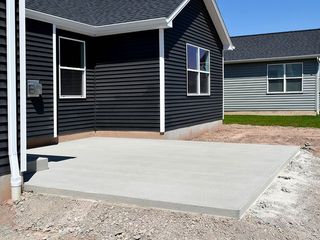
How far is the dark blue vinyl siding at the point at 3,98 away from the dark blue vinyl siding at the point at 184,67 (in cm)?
580

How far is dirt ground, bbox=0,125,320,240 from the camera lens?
3.91m

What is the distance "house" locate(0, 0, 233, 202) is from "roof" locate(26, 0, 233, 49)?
0.03 meters

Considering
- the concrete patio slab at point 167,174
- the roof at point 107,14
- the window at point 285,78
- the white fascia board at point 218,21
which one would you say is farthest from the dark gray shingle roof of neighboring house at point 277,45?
the concrete patio slab at point 167,174

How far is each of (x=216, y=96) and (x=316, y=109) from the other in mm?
8443

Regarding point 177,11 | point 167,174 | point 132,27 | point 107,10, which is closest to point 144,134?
point 132,27

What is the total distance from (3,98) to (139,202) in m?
2.22

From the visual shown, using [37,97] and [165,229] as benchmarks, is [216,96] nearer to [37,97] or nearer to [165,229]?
[37,97]

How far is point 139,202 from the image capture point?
14.9ft

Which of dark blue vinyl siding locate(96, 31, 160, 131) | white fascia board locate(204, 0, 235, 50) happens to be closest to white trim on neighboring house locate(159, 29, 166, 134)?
dark blue vinyl siding locate(96, 31, 160, 131)

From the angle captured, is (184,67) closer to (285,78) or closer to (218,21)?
(218,21)

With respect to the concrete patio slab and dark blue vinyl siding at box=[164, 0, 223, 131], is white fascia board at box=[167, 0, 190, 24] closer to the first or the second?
dark blue vinyl siding at box=[164, 0, 223, 131]

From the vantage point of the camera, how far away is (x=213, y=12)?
13.7m

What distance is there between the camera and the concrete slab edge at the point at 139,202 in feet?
13.6

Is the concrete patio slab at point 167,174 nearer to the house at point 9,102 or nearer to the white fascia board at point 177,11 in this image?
the house at point 9,102
